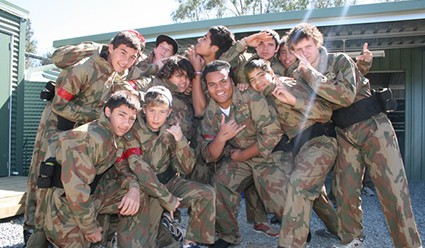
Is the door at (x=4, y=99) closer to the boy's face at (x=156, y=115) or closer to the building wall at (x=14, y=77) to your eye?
the building wall at (x=14, y=77)

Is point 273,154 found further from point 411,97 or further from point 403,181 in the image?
point 411,97

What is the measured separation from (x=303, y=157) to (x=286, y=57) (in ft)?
4.48

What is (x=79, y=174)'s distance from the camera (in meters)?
3.02

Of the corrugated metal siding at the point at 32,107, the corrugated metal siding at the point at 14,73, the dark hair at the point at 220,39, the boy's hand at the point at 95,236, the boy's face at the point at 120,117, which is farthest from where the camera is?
the corrugated metal siding at the point at 32,107

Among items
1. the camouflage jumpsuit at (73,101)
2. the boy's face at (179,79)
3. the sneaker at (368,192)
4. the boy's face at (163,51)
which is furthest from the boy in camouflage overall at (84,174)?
the sneaker at (368,192)

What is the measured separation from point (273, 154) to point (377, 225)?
205 cm

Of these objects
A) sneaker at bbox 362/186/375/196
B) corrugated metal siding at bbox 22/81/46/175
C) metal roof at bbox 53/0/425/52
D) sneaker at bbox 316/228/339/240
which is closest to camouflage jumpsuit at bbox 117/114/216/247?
sneaker at bbox 316/228/339/240

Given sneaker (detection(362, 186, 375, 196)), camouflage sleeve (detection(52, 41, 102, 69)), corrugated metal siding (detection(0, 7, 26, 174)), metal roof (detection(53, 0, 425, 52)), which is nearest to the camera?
camouflage sleeve (detection(52, 41, 102, 69))

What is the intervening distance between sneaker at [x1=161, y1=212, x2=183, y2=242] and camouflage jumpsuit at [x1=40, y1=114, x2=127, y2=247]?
26.5 inches

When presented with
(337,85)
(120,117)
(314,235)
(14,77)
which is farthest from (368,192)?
(14,77)

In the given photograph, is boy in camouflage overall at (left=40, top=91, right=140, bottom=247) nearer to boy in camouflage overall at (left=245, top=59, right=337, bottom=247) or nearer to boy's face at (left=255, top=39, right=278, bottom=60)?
boy in camouflage overall at (left=245, top=59, right=337, bottom=247)

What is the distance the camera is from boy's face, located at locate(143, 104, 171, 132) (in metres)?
3.42

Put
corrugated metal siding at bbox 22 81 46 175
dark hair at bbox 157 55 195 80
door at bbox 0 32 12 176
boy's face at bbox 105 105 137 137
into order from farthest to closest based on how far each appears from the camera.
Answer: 1. corrugated metal siding at bbox 22 81 46 175
2. door at bbox 0 32 12 176
3. dark hair at bbox 157 55 195 80
4. boy's face at bbox 105 105 137 137

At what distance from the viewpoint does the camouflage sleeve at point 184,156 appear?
3.44 metres
